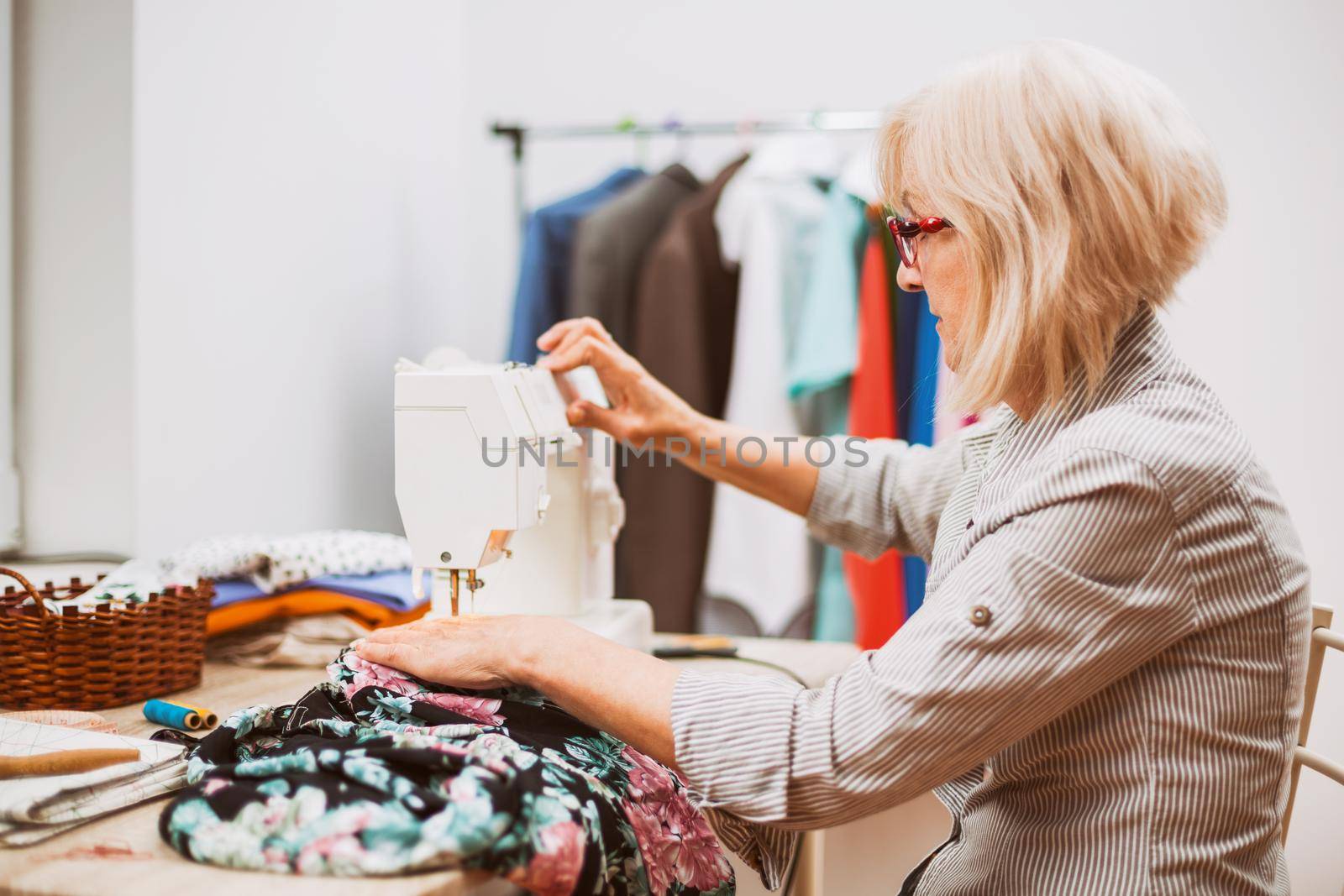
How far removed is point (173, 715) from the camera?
1069 millimetres

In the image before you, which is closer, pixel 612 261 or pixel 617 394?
pixel 617 394

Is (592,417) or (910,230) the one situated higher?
(910,230)

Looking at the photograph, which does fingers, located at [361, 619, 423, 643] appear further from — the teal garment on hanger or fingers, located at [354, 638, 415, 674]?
the teal garment on hanger

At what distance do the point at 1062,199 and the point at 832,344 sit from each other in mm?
1286

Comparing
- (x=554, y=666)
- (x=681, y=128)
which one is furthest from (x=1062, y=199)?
(x=681, y=128)

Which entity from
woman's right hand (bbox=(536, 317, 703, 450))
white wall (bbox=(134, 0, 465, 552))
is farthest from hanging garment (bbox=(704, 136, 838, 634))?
white wall (bbox=(134, 0, 465, 552))

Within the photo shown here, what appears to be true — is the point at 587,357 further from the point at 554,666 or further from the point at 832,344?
the point at 832,344

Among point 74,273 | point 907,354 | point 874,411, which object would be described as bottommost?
point 874,411

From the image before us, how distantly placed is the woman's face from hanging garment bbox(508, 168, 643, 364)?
1.41 m

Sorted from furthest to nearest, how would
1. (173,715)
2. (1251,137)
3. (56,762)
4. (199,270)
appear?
(1251,137) < (199,270) < (173,715) < (56,762)

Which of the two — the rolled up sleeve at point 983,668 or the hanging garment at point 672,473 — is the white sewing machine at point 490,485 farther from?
the hanging garment at point 672,473

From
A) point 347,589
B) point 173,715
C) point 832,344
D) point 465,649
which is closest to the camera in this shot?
point 465,649

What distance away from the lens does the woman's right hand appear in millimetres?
1416

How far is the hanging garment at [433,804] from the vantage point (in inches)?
27.9
